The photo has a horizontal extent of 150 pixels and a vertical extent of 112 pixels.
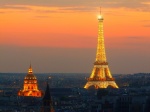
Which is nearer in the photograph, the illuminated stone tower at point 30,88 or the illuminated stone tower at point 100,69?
the illuminated stone tower at point 100,69

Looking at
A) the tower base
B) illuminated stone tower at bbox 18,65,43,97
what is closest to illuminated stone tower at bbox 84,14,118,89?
the tower base

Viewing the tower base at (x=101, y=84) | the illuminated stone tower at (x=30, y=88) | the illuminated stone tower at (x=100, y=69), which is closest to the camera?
the illuminated stone tower at (x=100, y=69)

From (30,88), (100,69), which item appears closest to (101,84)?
(100,69)

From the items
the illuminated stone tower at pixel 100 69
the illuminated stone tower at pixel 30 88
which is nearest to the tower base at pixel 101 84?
the illuminated stone tower at pixel 100 69

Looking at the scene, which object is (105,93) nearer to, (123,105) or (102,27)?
(102,27)

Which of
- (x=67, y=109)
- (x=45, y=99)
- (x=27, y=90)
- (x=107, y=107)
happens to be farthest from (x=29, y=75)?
(x=45, y=99)

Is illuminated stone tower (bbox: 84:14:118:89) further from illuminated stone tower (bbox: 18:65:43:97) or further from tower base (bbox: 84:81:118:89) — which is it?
illuminated stone tower (bbox: 18:65:43:97)

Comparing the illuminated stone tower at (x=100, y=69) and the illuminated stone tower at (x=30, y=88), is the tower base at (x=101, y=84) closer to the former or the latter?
the illuminated stone tower at (x=100, y=69)

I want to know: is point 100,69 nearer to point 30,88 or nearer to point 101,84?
point 101,84

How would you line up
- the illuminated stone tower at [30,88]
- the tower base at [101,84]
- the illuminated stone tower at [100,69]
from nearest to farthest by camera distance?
the illuminated stone tower at [100,69], the tower base at [101,84], the illuminated stone tower at [30,88]

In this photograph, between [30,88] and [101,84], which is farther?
[30,88]
